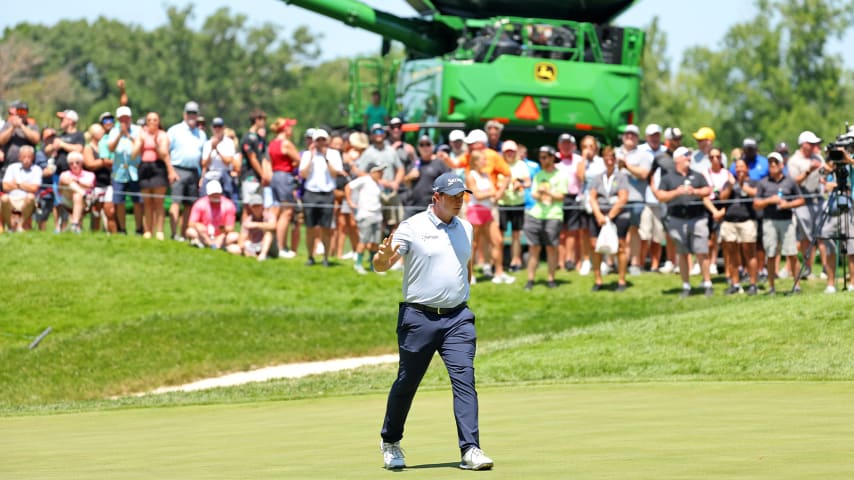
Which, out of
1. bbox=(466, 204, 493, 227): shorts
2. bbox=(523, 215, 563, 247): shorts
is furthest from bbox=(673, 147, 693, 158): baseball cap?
bbox=(466, 204, 493, 227): shorts

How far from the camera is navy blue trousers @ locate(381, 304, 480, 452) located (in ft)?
32.9

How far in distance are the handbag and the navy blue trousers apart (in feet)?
40.8

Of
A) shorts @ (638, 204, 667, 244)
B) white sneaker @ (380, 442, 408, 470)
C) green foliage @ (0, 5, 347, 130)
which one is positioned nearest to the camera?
white sneaker @ (380, 442, 408, 470)

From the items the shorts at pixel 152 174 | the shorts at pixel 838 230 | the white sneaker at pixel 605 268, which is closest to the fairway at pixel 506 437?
the shorts at pixel 838 230

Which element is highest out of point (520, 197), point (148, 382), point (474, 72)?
point (474, 72)

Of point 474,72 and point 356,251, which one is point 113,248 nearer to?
point 356,251

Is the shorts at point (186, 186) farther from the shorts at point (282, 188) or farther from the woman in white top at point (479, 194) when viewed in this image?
the woman in white top at point (479, 194)

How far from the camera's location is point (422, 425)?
40.5 feet

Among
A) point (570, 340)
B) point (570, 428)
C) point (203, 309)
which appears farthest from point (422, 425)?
point (203, 309)

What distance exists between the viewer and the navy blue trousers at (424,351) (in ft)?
32.9

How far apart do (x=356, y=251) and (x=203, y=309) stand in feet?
11.3

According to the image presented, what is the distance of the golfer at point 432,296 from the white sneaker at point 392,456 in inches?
3.9

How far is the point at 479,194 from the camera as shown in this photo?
906 inches

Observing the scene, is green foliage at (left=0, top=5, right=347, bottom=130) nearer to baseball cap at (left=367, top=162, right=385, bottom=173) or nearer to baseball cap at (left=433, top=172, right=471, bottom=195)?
baseball cap at (left=367, top=162, right=385, bottom=173)
